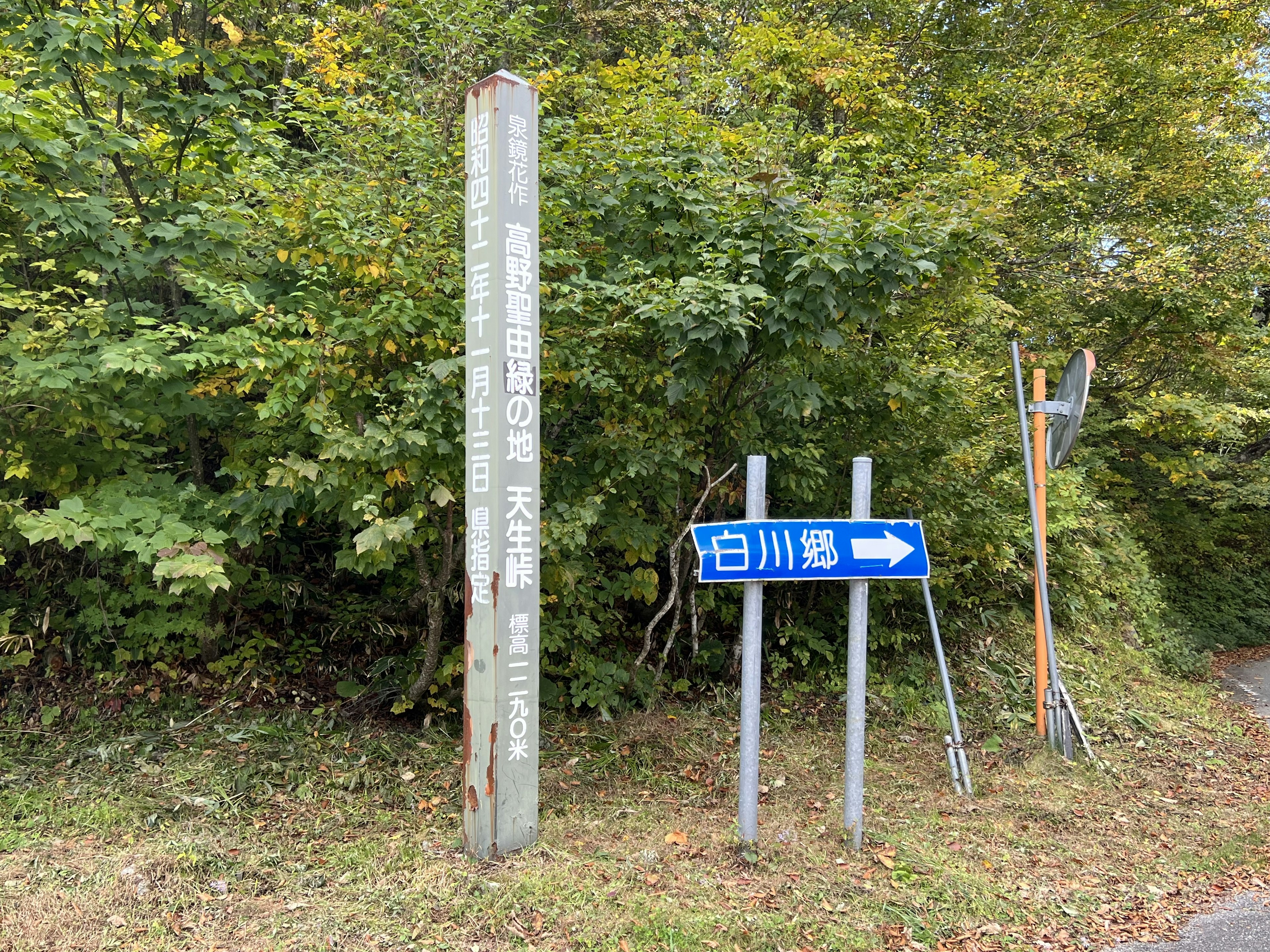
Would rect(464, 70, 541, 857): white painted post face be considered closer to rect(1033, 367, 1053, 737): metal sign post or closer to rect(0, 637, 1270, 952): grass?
rect(0, 637, 1270, 952): grass

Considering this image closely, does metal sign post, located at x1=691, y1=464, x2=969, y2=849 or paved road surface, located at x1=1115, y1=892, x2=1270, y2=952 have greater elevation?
metal sign post, located at x1=691, y1=464, x2=969, y2=849

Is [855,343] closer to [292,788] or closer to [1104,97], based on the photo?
[292,788]

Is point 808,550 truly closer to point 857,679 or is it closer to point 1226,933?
point 857,679

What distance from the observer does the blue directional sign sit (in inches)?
147

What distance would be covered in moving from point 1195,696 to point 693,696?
5.43 m

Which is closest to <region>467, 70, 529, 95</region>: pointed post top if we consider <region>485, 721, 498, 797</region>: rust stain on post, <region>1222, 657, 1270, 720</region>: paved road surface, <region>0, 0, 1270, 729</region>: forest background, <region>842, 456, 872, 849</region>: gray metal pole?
<region>0, 0, 1270, 729</region>: forest background

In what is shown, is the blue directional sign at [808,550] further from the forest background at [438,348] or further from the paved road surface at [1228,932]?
the paved road surface at [1228,932]

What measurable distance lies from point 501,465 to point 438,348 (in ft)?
3.79

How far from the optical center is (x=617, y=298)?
4602mm

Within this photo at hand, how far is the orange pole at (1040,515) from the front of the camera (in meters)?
5.73

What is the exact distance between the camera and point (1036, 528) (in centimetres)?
570

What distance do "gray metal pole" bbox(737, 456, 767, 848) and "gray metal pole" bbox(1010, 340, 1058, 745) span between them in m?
2.65

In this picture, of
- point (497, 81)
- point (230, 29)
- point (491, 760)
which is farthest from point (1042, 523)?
point (230, 29)

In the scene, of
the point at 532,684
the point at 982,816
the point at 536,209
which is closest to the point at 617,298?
the point at 536,209
